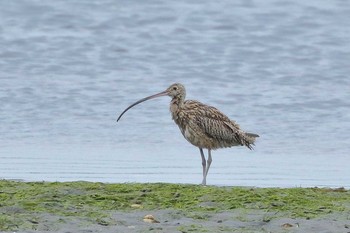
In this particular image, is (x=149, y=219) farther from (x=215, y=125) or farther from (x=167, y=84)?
(x=167, y=84)

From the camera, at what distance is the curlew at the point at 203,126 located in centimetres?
1266

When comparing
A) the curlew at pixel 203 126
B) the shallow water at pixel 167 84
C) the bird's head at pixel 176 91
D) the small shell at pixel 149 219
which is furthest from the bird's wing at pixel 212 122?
the small shell at pixel 149 219

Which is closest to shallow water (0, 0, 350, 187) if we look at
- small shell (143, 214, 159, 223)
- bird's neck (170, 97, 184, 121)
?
bird's neck (170, 97, 184, 121)

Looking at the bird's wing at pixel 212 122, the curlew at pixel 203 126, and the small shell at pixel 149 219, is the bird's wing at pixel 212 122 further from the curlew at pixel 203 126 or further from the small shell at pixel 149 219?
the small shell at pixel 149 219

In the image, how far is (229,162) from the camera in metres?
13.7

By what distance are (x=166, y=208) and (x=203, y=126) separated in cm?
266

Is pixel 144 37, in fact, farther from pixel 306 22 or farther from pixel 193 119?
pixel 193 119

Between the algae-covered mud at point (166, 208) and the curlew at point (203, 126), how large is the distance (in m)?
1.65

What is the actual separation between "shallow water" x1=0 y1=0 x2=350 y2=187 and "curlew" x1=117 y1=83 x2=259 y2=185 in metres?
0.35

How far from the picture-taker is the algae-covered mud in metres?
9.37

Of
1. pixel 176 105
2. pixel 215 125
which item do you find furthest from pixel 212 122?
pixel 176 105

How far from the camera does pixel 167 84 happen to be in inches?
756

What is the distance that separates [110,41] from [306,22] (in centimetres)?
445

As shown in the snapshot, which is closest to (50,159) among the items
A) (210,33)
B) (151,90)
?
(151,90)
